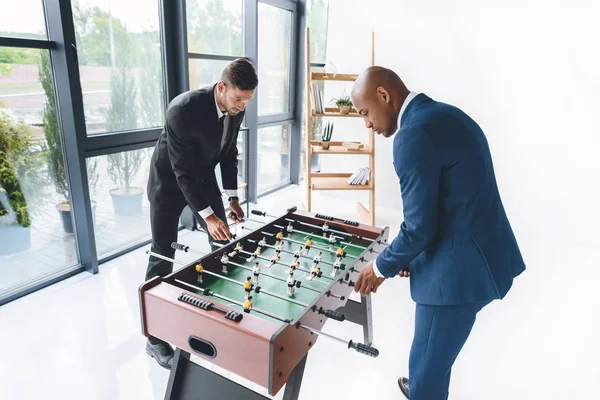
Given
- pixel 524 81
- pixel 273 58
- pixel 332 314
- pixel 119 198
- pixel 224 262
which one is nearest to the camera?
pixel 332 314

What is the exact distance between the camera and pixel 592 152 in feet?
12.2

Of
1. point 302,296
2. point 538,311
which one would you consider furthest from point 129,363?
point 538,311

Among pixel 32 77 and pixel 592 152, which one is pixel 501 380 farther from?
pixel 32 77

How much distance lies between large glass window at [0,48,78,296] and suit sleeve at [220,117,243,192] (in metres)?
1.15

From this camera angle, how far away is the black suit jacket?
201 cm

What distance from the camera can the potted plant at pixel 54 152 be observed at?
257cm

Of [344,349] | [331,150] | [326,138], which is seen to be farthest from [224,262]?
[326,138]

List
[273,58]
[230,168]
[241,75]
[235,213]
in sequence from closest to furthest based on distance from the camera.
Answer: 1. [241,75]
2. [235,213]
3. [230,168]
4. [273,58]

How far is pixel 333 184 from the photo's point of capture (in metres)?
4.24

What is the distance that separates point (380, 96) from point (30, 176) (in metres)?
2.35

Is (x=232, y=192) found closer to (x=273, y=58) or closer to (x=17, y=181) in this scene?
(x=17, y=181)

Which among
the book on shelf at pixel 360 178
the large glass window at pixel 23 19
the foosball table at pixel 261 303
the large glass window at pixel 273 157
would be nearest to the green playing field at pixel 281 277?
the foosball table at pixel 261 303

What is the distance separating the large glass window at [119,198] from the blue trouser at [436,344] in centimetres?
252

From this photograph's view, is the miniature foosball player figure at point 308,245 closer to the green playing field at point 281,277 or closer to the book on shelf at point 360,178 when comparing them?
the green playing field at point 281,277
